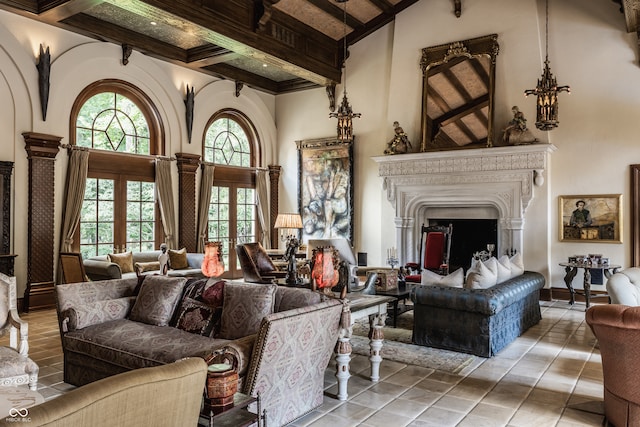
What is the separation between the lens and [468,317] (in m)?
4.86

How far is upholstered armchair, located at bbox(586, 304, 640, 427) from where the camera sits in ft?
9.71

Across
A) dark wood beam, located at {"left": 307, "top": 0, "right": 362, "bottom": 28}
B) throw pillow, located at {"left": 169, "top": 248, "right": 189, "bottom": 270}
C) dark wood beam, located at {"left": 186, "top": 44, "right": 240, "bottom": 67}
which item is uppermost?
dark wood beam, located at {"left": 307, "top": 0, "right": 362, "bottom": 28}

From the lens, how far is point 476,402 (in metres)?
3.63

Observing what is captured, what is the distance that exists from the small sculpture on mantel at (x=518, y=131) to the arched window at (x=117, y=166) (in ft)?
20.2

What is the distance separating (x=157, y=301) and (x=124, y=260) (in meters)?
3.84

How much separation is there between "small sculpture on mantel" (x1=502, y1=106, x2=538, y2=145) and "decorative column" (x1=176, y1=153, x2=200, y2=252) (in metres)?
5.67

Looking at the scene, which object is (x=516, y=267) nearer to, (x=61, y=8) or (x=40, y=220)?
(x=40, y=220)

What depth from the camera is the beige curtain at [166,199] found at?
8758 millimetres

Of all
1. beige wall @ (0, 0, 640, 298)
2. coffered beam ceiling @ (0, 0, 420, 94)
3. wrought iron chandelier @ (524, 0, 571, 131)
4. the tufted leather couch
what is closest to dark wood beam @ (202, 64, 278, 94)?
coffered beam ceiling @ (0, 0, 420, 94)

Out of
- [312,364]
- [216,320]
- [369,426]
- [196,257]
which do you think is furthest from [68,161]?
[369,426]

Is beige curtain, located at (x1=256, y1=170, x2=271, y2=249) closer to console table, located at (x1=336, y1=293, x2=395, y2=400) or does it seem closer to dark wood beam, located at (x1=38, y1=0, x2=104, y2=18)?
dark wood beam, located at (x1=38, y1=0, x2=104, y2=18)

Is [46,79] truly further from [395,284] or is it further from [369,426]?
[369,426]

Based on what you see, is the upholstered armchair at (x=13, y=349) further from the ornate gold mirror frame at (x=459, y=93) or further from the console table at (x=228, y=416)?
the ornate gold mirror frame at (x=459, y=93)

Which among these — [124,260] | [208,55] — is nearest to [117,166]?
[124,260]
